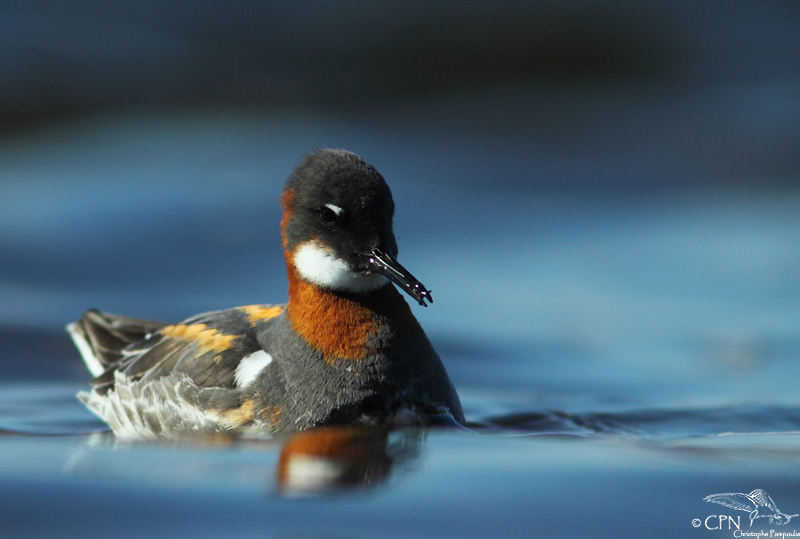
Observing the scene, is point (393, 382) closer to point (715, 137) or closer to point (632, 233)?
point (632, 233)

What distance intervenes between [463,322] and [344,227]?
299cm

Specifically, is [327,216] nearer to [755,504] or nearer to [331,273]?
[331,273]

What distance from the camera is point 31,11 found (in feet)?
39.5

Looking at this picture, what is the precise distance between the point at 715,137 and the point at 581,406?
578 cm

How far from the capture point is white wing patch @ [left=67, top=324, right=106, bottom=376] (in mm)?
6676

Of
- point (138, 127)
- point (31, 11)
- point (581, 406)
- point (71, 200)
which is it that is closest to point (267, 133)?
point (138, 127)

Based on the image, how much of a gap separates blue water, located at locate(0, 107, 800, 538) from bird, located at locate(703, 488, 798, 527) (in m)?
0.05

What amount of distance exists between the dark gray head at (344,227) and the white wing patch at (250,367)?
47 cm

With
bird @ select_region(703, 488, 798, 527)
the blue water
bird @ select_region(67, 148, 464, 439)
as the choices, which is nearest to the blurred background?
the blue water

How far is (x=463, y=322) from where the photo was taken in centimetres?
777

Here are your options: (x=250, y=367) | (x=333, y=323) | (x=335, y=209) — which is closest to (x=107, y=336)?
(x=250, y=367)

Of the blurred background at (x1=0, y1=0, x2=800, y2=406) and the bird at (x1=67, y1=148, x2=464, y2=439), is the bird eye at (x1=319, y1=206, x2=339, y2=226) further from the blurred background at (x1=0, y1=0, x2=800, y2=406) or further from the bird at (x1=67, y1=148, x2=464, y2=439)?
the blurred background at (x1=0, y1=0, x2=800, y2=406)

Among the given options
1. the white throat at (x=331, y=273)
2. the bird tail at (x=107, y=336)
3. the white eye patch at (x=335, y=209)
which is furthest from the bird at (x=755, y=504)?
the bird tail at (x=107, y=336)

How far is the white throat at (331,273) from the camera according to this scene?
5.00 meters
